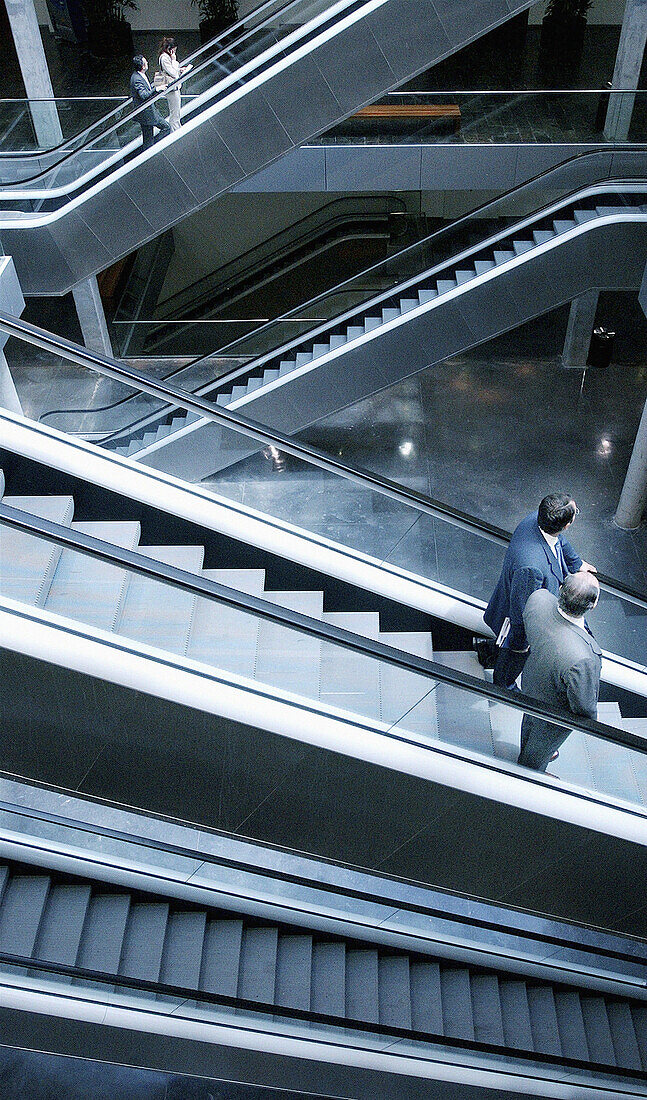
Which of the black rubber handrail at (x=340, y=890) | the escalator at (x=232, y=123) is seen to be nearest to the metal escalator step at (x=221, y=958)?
the black rubber handrail at (x=340, y=890)

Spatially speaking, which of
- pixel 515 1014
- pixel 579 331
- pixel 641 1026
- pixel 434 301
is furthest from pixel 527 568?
pixel 579 331

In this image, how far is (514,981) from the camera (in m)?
8.18

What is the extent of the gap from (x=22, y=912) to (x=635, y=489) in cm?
866

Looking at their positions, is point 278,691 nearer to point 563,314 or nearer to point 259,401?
point 259,401

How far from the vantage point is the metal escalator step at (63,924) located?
677cm

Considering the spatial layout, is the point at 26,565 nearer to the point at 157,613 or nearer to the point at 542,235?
the point at 157,613

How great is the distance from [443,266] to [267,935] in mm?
7935

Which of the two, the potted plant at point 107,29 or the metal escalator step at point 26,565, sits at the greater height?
the potted plant at point 107,29

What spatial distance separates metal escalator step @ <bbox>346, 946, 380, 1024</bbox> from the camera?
739 cm

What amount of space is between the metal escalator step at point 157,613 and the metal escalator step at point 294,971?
3.61 meters

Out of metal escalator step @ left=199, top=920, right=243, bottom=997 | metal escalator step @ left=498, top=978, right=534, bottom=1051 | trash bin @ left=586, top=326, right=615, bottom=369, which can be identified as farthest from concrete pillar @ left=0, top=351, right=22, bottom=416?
trash bin @ left=586, top=326, right=615, bottom=369

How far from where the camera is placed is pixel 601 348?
1477cm

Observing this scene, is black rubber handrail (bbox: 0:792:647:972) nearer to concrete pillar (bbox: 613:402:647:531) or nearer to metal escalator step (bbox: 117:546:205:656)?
metal escalator step (bbox: 117:546:205:656)

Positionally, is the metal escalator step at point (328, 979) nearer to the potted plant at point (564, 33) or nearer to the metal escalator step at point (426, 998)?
the metal escalator step at point (426, 998)
